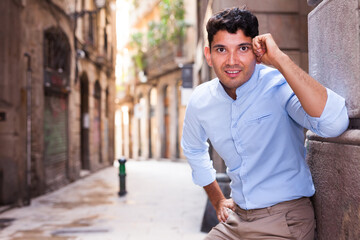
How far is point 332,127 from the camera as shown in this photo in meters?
1.50

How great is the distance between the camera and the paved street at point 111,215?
602 centimetres

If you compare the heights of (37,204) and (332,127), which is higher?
(332,127)

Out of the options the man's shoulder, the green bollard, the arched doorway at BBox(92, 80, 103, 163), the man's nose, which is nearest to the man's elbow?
the man's nose

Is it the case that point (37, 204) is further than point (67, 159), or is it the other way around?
point (67, 159)

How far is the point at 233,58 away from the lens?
1.77 meters

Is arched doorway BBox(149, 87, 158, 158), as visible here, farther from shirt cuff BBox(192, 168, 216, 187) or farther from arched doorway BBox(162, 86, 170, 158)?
shirt cuff BBox(192, 168, 216, 187)

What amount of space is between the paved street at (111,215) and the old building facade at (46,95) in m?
0.83

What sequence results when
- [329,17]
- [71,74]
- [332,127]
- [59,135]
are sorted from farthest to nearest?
[71,74] < [59,135] < [329,17] < [332,127]

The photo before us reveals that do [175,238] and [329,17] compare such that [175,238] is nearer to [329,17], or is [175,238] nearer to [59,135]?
[329,17]

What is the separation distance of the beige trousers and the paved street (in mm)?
3991

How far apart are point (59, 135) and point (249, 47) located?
436 inches

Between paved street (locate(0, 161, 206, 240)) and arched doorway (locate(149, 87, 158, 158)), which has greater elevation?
arched doorway (locate(149, 87, 158, 158))

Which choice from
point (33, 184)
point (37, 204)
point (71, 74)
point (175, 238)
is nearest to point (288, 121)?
point (175, 238)

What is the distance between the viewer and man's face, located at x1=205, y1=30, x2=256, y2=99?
5.82ft
